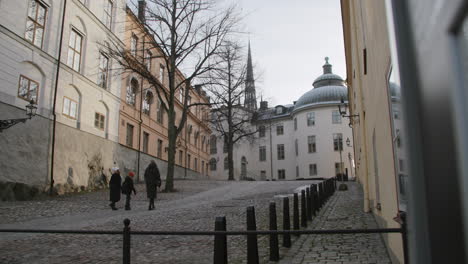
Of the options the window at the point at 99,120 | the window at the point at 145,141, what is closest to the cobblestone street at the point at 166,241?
the window at the point at 99,120

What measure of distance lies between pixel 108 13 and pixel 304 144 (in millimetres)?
32715

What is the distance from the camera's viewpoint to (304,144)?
49.2 m

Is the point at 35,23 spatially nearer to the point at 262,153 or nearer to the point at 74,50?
the point at 74,50

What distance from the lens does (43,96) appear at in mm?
16266

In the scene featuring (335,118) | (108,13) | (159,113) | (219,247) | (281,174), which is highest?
(108,13)

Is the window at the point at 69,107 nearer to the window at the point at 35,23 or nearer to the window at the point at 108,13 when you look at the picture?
the window at the point at 35,23

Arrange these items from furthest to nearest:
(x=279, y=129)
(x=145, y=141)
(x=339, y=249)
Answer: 1. (x=279, y=129)
2. (x=145, y=141)
3. (x=339, y=249)

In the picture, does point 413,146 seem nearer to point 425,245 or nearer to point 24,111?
point 425,245

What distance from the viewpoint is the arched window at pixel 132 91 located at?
25625 mm

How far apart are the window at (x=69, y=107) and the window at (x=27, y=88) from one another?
1963mm

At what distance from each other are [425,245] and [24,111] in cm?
1667

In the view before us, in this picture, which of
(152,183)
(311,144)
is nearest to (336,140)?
(311,144)

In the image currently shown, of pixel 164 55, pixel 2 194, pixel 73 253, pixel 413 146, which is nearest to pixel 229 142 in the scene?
pixel 164 55

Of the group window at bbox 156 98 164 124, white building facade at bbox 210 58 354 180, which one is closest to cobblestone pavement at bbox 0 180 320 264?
window at bbox 156 98 164 124
